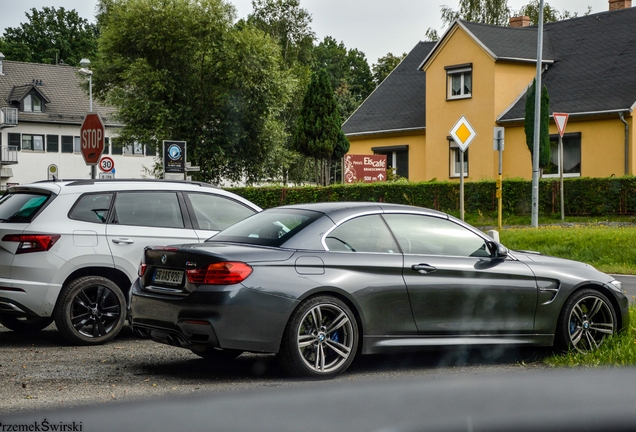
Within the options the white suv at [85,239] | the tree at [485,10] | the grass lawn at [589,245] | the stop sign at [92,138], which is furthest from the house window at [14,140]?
the white suv at [85,239]

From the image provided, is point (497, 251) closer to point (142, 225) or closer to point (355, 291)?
point (355, 291)

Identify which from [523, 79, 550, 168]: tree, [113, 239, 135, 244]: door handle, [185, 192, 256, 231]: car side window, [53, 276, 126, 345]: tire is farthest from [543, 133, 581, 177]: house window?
[53, 276, 126, 345]: tire

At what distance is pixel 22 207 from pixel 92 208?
69cm

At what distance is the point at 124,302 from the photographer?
927 centimetres

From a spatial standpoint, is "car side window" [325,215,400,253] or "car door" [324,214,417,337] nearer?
"car door" [324,214,417,337]

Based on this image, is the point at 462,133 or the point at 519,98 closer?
the point at 462,133

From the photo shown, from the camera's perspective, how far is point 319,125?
40812 mm

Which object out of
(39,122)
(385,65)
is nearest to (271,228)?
(39,122)

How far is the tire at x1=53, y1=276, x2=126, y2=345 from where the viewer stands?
8.89 meters

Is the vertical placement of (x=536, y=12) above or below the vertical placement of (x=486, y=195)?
above

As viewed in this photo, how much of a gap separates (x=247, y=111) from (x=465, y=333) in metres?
41.4

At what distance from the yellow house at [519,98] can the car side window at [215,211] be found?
2691 centimetres

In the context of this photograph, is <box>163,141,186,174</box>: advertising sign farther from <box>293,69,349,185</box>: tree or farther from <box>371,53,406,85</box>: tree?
<box>371,53,406,85</box>: tree

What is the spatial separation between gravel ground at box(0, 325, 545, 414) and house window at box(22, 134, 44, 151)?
6714 centimetres
